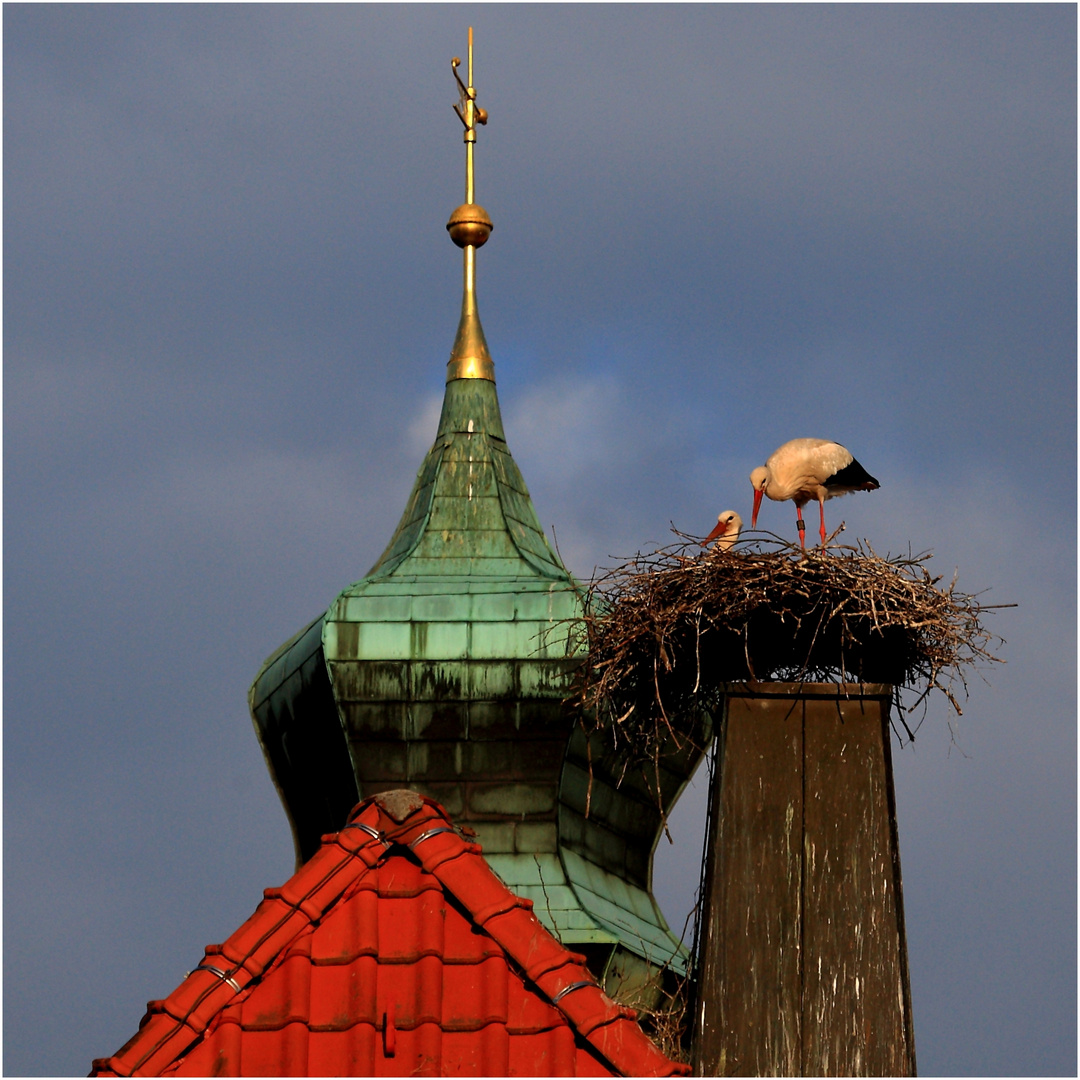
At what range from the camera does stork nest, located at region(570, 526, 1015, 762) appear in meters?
15.2

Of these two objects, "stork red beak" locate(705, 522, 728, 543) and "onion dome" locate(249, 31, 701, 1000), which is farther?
"onion dome" locate(249, 31, 701, 1000)

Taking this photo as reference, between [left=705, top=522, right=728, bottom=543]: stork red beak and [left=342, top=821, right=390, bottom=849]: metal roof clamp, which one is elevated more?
[left=705, top=522, right=728, bottom=543]: stork red beak

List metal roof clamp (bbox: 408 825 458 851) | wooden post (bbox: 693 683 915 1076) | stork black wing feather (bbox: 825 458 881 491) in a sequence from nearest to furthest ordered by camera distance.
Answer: metal roof clamp (bbox: 408 825 458 851)
wooden post (bbox: 693 683 915 1076)
stork black wing feather (bbox: 825 458 881 491)

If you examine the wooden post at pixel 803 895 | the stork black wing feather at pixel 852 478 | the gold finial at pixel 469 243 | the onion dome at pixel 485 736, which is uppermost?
the gold finial at pixel 469 243

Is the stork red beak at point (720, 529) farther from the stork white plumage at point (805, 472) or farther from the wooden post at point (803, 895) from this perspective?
the wooden post at point (803, 895)

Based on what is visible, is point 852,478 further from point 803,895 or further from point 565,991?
point 565,991

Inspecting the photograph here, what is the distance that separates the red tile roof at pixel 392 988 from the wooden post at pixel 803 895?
1430 mm

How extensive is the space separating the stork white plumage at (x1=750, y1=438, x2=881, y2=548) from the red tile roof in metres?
5.59

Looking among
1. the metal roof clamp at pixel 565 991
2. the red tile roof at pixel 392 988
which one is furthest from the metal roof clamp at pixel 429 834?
the metal roof clamp at pixel 565 991

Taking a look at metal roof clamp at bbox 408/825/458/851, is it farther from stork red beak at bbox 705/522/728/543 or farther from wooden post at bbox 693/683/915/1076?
stork red beak at bbox 705/522/728/543

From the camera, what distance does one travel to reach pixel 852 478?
19125mm

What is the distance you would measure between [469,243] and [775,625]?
8.70 m

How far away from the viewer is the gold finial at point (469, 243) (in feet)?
75.1

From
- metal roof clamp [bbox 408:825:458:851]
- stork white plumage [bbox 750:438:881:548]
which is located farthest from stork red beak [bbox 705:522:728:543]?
metal roof clamp [bbox 408:825:458:851]
